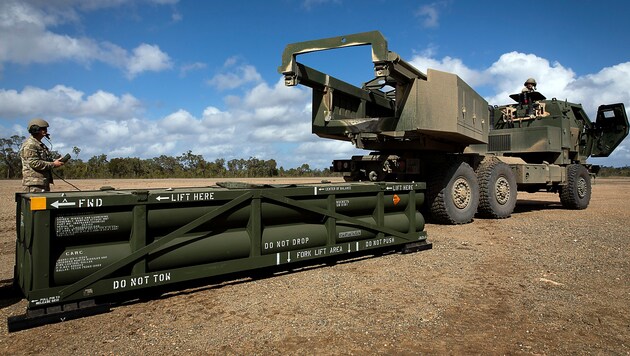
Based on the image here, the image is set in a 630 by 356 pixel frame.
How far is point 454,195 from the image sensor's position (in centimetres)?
869

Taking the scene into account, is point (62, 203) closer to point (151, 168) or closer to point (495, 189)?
point (495, 189)

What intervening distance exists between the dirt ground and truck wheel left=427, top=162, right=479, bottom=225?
2.47 meters

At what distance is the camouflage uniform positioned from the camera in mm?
4957

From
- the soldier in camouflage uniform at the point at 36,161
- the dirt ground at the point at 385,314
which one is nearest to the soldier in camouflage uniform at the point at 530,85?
the dirt ground at the point at 385,314

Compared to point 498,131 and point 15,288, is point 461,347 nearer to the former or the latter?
point 15,288

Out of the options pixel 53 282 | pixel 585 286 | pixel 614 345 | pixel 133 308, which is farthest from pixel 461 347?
pixel 53 282

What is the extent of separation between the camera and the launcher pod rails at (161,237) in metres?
3.61

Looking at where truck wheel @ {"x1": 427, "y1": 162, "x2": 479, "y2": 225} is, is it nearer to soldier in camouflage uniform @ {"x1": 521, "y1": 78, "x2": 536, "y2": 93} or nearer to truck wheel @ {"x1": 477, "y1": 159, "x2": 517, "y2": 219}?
truck wheel @ {"x1": 477, "y1": 159, "x2": 517, "y2": 219}

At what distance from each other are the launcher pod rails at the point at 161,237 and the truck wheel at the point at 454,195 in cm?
311

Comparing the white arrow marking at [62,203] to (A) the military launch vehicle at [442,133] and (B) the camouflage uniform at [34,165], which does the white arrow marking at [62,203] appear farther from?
(A) the military launch vehicle at [442,133]

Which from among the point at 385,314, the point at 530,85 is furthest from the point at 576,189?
the point at 385,314

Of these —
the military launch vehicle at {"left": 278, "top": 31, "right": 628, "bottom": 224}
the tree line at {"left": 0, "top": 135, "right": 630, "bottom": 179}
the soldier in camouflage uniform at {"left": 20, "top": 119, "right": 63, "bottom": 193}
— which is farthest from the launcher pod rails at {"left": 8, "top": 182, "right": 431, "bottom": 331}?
the tree line at {"left": 0, "top": 135, "right": 630, "bottom": 179}

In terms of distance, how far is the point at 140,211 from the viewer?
157 inches

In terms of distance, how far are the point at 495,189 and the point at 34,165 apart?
28.1 ft
